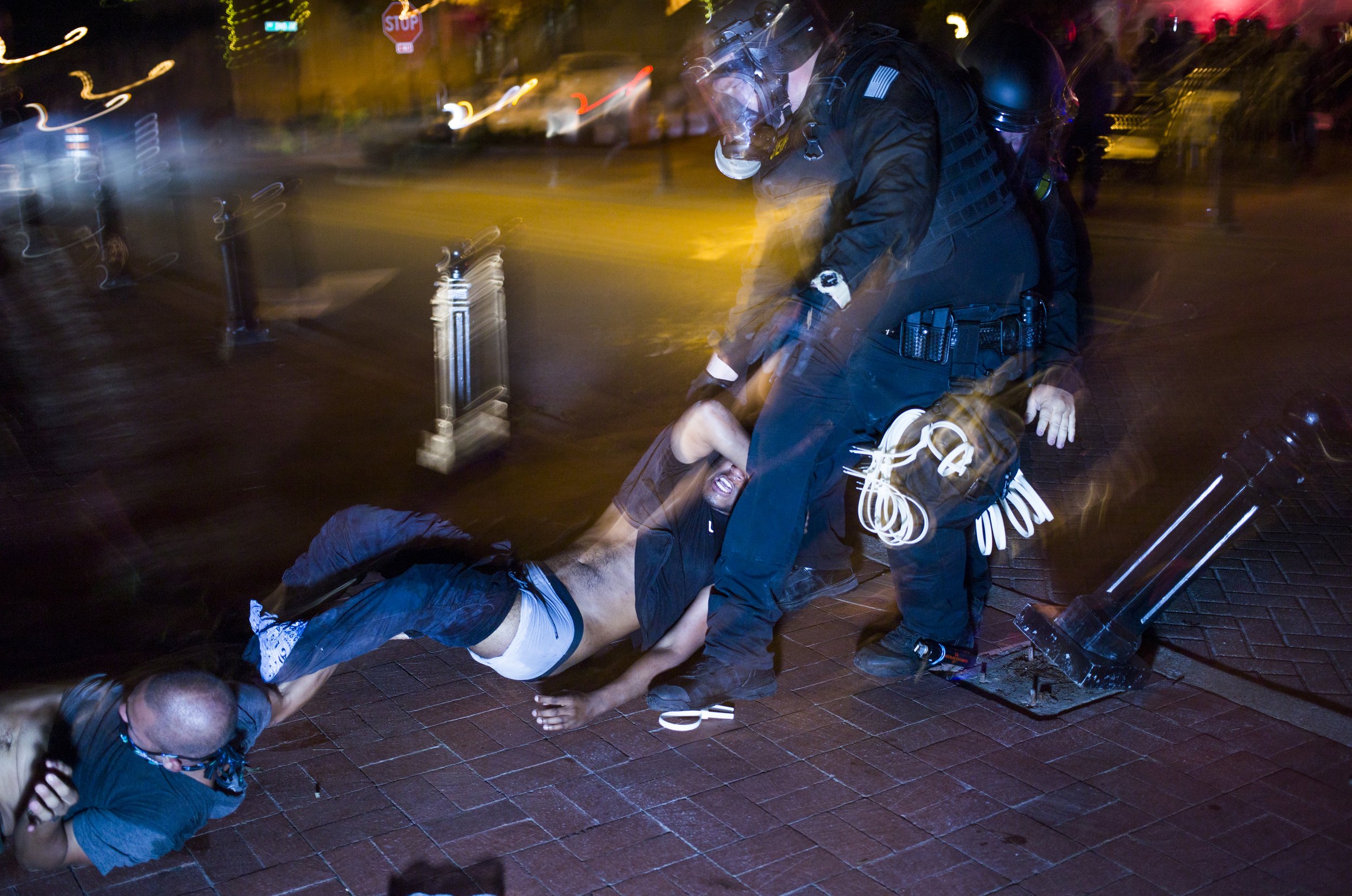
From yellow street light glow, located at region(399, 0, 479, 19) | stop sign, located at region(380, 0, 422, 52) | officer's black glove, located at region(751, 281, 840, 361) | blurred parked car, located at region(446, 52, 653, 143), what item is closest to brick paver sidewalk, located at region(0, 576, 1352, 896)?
officer's black glove, located at region(751, 281, 840, 361)

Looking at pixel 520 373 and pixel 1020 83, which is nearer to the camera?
pixel 1020 83

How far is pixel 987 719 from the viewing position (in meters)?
3.58

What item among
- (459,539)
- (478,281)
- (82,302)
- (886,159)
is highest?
(886,159)

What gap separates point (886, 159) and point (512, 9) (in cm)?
3205

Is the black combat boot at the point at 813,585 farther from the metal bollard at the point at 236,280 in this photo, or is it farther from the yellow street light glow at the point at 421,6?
the yellow street light glow at the point at 421,6

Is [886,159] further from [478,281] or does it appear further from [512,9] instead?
[512,9]

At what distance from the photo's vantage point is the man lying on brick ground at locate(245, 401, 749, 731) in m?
3.38

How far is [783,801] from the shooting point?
3.13 meters

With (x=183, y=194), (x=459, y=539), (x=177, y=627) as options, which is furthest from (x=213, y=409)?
(x=183, y=194)

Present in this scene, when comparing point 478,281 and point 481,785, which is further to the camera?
point 478,281

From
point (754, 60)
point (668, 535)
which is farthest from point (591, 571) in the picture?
point (754, 60)

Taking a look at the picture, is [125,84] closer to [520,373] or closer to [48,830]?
[520,373]

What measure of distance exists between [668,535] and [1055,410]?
54.7 inches

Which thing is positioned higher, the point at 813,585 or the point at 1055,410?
the point at 1055,410
